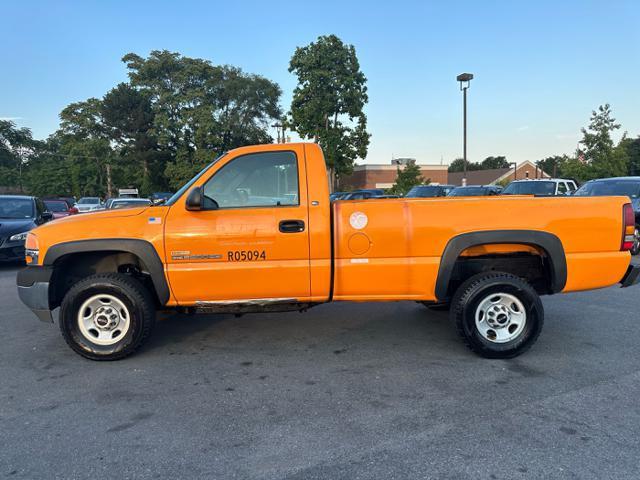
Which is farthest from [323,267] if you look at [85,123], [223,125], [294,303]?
[85,123]

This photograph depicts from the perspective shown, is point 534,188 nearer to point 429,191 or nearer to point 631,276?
point 429,191

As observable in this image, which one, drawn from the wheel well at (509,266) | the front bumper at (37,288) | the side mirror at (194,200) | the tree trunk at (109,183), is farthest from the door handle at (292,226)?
the tree trunk at (109,183)

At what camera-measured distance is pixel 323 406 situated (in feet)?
10.8

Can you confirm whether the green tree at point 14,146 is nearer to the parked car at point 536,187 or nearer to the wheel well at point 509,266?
the parked car at point 536,187

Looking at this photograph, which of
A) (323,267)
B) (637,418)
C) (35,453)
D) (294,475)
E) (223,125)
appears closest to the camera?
(294,475)

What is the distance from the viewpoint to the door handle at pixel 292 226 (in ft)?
13.4

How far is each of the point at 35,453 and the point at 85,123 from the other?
54.8 meters

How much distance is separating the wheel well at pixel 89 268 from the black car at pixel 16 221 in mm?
5930

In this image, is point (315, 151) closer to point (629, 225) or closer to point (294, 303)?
point (294, 303)

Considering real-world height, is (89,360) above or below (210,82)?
below

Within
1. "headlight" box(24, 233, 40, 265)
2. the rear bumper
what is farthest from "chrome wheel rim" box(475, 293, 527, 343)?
"headlight" box(24, 233, 40, 265)

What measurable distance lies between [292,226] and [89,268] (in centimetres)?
219

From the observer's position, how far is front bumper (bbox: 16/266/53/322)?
4191mm

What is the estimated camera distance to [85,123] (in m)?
49.7
